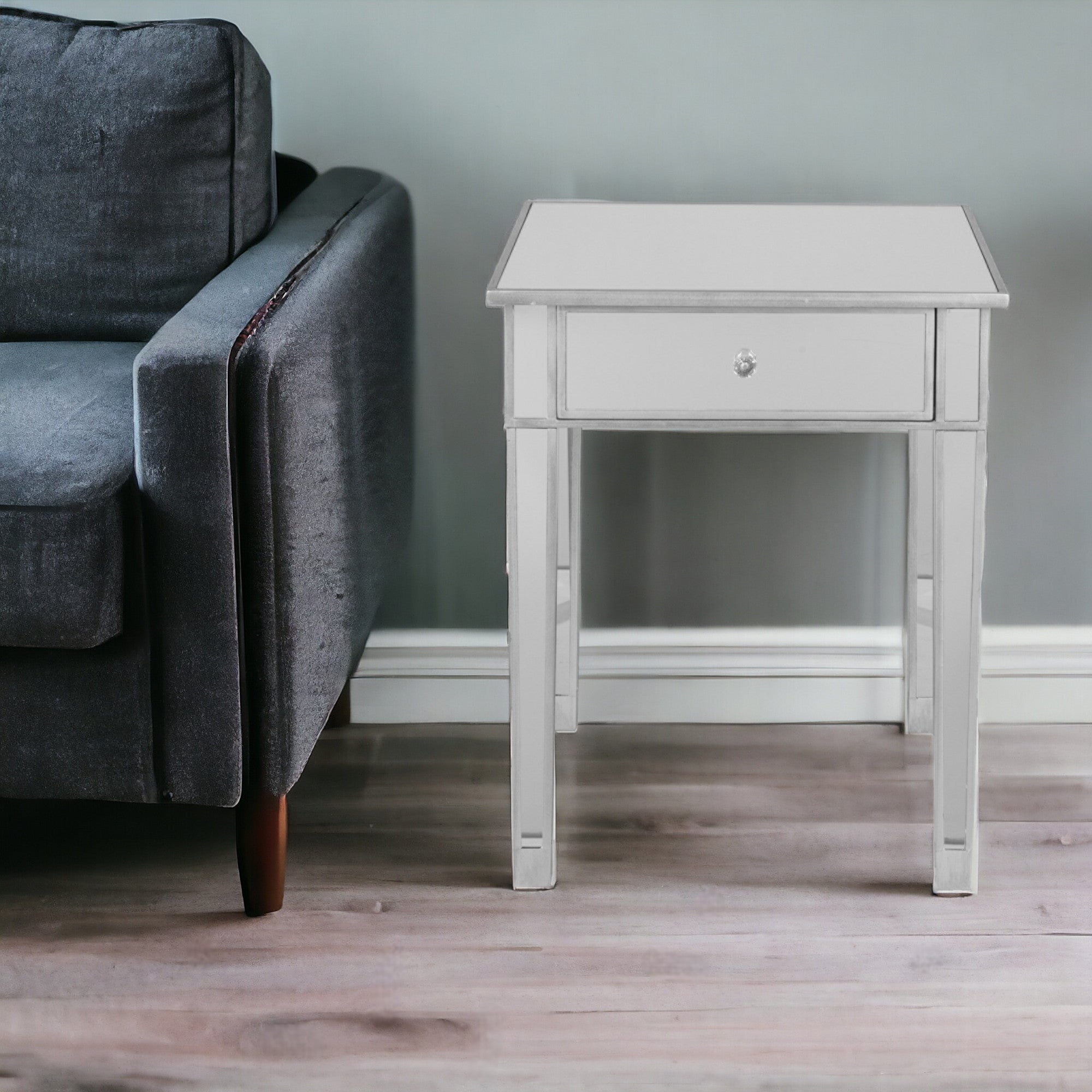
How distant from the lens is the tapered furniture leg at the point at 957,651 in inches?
40.1

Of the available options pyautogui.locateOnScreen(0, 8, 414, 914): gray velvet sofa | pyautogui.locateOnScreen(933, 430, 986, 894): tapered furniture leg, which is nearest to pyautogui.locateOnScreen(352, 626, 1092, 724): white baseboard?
pyautogui.locateOnScreen(0, 8, 414, 914): gray velvet sofa

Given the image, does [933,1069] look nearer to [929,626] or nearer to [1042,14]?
[929,626]

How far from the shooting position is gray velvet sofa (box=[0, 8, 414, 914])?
3.01ft

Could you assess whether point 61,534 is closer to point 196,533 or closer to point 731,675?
point 196,533

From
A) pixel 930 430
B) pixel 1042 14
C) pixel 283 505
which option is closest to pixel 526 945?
pixel 283 505

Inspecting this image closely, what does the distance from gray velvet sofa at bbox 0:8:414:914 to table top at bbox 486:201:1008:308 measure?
0.62 ft

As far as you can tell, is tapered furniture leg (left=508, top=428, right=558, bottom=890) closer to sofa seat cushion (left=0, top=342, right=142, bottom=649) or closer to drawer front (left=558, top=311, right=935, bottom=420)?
drawer front (left=558, top=311, right=935, bottom=420)

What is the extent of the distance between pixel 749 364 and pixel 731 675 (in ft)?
1.95

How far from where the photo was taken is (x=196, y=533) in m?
0.94

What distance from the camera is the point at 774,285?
1006mm

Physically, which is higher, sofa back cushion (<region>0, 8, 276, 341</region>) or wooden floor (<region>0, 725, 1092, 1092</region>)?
sofa back cushion (<region>0, 8, 276, 341</region>)

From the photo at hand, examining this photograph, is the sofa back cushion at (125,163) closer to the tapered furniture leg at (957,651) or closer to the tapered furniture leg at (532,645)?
the tapered furniture leg at (532,645)

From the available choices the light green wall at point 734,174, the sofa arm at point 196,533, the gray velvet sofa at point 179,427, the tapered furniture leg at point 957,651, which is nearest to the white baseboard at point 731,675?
the light green wall at point 734,174

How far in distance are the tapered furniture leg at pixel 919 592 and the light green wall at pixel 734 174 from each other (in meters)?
0.08
